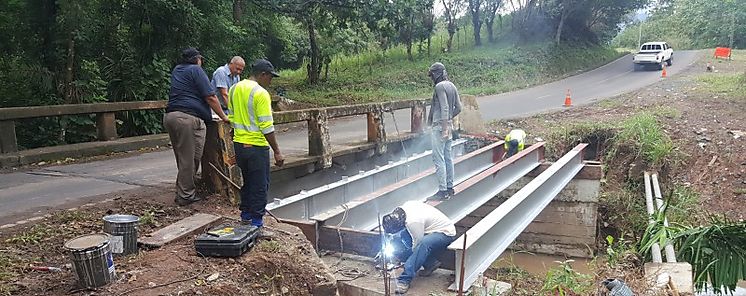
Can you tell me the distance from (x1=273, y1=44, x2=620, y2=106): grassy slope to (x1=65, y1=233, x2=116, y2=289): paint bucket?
1503cm

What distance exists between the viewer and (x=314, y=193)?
6.09 meters

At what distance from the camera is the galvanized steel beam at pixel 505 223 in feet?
15.5

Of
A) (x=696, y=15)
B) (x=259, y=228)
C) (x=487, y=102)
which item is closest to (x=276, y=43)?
(x=487, y=102)

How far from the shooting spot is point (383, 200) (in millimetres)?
6258

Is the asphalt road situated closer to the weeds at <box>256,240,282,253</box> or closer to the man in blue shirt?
the man in blue shirt

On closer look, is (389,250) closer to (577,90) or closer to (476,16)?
(577,90)

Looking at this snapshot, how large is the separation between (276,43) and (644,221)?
19.2 metres

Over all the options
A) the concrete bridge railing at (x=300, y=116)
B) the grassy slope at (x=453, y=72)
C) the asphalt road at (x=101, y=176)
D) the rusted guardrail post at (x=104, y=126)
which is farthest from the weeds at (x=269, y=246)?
the grassy slope at (x=453, y=72)

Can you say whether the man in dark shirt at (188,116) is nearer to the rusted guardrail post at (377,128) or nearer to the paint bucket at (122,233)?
the paint bucket at (122,233)

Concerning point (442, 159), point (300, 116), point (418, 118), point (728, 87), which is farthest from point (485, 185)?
point (728, 87)

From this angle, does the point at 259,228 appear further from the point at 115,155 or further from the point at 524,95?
the point at 524,95

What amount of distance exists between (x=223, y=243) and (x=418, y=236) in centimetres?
169

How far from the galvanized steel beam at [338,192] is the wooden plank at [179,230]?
73 cm

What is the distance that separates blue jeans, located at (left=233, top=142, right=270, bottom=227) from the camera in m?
4.99
